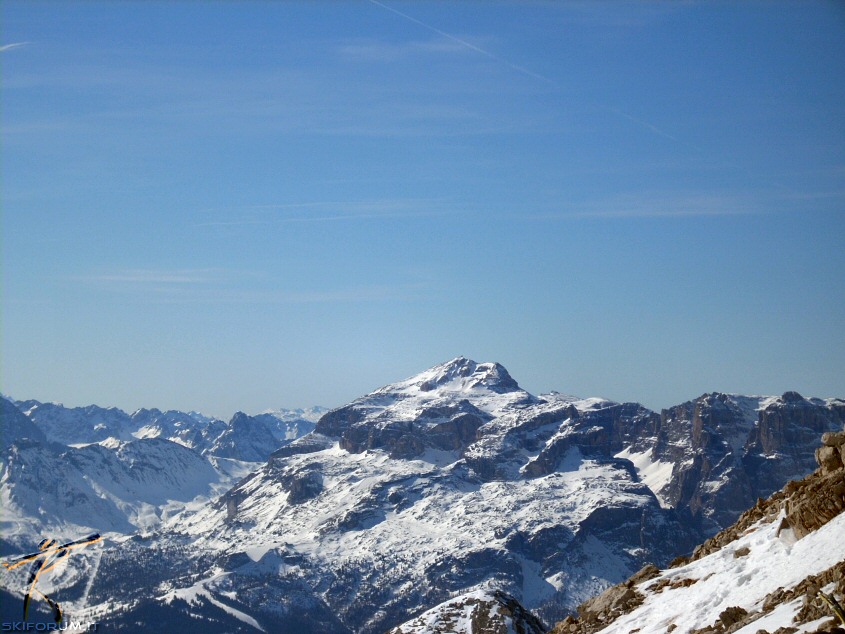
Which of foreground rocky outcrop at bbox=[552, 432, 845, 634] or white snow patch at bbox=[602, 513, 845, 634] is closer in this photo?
foreground rocky outcrop at bbox=[552, 432, 845, 634]

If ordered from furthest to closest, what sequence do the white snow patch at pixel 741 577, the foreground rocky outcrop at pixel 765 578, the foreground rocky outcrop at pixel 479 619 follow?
the foreground rocky outcrop at pixel 479 619
the white snow patch at pixel 741 577
the foreground rocky outcrop at pixel 765 578

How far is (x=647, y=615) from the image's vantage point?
206 feet

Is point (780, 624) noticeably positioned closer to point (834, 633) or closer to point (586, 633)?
point (834, 633)

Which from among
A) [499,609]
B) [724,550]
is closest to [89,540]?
[724,550]

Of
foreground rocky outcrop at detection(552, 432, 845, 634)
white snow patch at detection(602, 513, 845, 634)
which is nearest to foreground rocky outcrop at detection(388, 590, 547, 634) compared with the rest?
foreground rocky outcrop at detection(552, 432, 845, 634)

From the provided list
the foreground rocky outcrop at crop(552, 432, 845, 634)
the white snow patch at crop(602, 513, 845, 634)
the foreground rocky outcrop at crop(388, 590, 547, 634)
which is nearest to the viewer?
the foreground rocky outcrop at crop(552, 432, 845, 634)

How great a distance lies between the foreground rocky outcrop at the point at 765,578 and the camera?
4759 cm

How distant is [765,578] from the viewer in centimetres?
5578

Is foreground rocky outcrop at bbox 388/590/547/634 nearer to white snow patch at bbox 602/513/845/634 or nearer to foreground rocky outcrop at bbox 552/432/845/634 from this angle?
foreground rocky outcrop at bbox 552/432/845/634

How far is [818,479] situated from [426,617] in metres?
74.1

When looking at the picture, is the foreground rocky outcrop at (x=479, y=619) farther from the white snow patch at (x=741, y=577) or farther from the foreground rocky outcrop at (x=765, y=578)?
the white snow patch at (x=741, y=577)

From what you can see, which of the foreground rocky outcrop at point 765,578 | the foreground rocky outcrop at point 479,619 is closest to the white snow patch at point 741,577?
the foreground rocky outcrop at point 765,578

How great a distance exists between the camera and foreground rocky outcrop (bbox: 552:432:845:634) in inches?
1874

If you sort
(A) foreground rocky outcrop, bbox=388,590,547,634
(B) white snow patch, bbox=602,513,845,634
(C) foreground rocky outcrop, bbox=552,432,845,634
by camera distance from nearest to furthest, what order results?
(C) foreground rocky outcrop, bbox=552,432,845,634 < (B) white snow patch, bbox=602,513,845,634 < (A) foreground rocky outcrop, bbox=388,590,547,634
